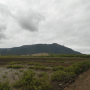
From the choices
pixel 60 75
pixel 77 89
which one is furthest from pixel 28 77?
Result: pixel 77 89

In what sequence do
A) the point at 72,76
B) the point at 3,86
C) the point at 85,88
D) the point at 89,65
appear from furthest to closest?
the point at 89,65
the point at 72,76
the point at 85,88
the point at 3,86

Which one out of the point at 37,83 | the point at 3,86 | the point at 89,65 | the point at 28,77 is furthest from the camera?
the point at 89,65

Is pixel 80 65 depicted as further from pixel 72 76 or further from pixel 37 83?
pixel 37 83

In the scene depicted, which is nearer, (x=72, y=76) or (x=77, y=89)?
(x=77, y=89)

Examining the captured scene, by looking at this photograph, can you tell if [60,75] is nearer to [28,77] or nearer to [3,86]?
[28,77]

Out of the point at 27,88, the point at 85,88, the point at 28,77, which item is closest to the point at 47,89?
the point at 27,88

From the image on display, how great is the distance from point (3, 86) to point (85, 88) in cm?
620

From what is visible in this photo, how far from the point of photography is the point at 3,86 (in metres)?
5.52

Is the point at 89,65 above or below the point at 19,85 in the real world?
above

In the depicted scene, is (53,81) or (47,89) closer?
(47,89)

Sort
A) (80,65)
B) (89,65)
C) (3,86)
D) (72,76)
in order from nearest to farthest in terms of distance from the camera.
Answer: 1. (3,86)
2. (72,76)
3. (80,65)
4. (89,65)

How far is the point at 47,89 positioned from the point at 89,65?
1111 centimetres

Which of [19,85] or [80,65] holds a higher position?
[80,65]

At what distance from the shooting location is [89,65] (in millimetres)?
14234
